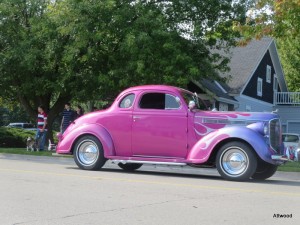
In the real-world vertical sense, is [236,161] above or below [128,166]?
above

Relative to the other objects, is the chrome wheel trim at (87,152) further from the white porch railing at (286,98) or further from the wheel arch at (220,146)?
the white porch railing at (286,98)

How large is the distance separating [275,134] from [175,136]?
228cm

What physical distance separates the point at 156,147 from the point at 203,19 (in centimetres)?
1141

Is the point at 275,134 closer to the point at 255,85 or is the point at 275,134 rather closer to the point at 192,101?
the point at 192,101

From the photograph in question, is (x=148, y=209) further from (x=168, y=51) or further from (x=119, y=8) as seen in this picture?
(x=119, y=8)

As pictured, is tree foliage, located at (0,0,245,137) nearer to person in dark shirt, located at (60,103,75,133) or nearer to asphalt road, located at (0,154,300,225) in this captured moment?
person in dark shirt, located at (60,103,75,133)

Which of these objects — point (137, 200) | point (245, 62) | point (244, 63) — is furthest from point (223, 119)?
point (245, 62)

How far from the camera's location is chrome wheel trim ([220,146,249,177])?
11258mm

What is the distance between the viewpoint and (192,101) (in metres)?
11.8

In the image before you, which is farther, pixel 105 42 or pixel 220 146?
pixel 105 42

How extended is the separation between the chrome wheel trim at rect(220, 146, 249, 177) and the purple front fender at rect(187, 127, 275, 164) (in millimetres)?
241

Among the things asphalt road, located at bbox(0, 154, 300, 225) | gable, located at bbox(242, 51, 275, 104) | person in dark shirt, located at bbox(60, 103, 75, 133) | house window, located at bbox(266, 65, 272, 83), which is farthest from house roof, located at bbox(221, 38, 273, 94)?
asphalt road, located at bbox(0, 154, 300, 225)

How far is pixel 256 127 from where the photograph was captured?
11297mm

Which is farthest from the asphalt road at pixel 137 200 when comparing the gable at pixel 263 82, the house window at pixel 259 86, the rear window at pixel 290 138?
the house window at pixel 259 86
